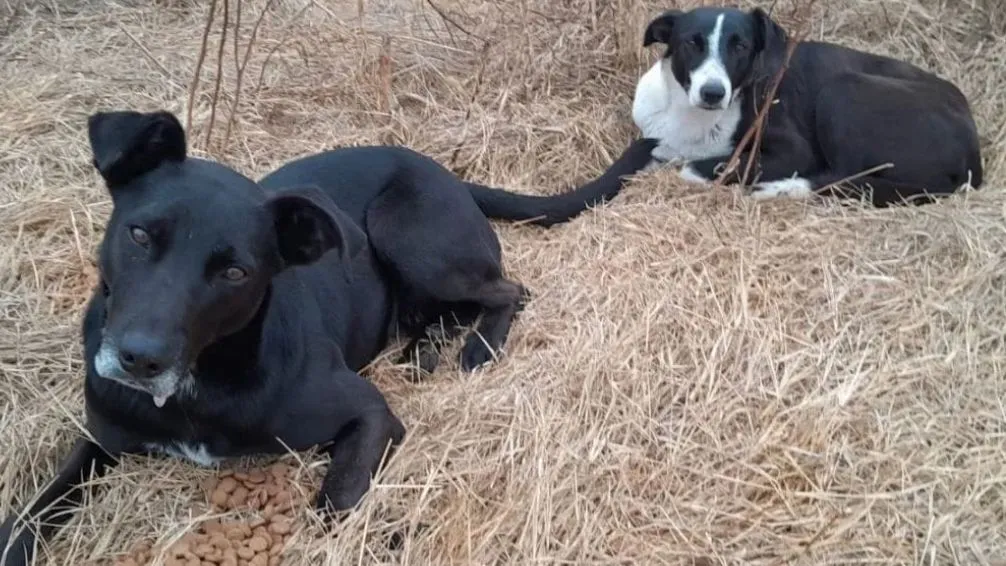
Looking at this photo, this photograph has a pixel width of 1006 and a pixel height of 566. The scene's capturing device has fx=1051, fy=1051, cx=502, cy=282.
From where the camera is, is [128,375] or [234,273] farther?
[234,273]

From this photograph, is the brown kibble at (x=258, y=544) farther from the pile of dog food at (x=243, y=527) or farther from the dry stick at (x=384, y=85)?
the dry stick at (x=384, y=85)

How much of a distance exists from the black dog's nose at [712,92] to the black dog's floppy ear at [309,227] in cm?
243

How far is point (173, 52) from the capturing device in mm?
5629

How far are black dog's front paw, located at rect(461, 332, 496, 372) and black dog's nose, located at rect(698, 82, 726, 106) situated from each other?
174 cm

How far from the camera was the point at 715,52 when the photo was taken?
4.85 metres

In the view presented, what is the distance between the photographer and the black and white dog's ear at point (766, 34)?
489 centimetres

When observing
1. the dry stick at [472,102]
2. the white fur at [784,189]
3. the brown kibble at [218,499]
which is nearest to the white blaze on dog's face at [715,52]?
the white fur at [784,189]

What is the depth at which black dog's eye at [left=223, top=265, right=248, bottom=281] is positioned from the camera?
8.82ft

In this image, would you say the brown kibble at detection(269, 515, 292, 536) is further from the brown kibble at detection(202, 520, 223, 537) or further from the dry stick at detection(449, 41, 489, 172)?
the dry stick at detection(449, 41, 489, 172)

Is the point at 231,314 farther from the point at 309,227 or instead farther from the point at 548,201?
the point at 548,201

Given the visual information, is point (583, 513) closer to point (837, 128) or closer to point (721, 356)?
point (721, 356)

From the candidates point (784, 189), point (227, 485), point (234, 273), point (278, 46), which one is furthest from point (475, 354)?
point (278, 46)

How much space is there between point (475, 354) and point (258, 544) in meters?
1.18

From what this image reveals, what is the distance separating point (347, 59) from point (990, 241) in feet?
10.7
